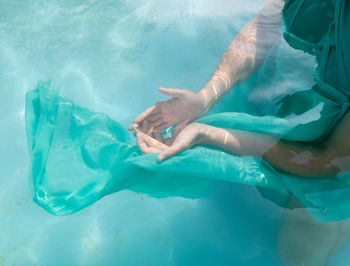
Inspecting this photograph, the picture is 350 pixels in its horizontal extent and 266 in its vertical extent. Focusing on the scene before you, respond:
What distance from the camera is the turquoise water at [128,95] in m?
1.52

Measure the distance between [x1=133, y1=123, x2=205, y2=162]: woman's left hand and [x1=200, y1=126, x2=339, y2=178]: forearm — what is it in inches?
1.4

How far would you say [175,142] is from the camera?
48.1 inches

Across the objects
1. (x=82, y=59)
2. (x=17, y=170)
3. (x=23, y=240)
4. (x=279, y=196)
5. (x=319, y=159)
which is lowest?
(x=23, y=240)

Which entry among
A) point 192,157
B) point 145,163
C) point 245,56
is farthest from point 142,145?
point 245,56

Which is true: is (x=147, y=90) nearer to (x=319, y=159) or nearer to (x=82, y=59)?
(x=82, y=59)

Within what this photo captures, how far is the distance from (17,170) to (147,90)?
2.96ft

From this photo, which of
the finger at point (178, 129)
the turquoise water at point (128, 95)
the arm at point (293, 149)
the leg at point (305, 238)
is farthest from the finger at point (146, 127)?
the leg at point (305, 238)

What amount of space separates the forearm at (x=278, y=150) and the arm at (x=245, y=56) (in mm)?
318

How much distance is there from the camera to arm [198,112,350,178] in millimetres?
1128

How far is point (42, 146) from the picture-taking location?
4.06 feet

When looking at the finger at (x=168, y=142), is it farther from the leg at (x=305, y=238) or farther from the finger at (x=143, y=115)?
the leg at (x=305, y=238)

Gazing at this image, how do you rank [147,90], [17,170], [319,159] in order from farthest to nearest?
1. [147,90]
2. [17,170]
3. [319,159]

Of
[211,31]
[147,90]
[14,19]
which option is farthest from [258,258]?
[14,19]

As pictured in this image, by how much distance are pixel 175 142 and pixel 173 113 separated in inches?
13.4
